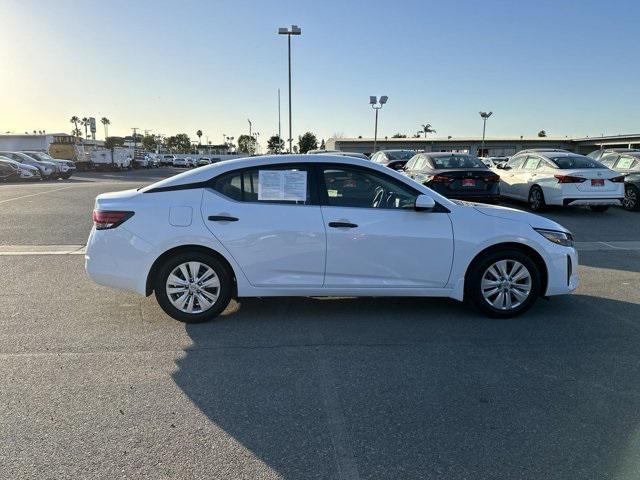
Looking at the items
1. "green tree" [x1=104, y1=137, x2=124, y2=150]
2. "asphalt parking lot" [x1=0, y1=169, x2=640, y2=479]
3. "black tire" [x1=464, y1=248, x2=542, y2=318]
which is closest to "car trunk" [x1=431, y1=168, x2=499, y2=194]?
"asphalt parking lot" [x1=0, y1=169, x2=640, y2=479]

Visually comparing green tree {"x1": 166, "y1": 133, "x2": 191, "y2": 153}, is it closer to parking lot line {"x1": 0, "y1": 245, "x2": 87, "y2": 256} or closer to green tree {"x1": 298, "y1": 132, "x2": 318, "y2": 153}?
green tree {"x1": 298, "y1": 132, "x2": 318, "y2": 153}

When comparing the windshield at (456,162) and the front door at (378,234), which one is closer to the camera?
the front door at (378,234)

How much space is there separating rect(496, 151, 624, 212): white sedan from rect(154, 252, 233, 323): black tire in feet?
32.9

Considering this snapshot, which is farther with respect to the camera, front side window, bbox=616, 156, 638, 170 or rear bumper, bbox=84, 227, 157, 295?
front side window, bbox=616, 156, 638, 170

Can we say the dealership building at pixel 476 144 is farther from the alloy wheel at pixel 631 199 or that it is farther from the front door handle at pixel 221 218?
the front door handle at pixel 221 218

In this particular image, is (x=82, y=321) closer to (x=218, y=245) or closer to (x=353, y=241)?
(x=218, y=245)

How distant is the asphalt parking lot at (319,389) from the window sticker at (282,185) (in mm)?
1225

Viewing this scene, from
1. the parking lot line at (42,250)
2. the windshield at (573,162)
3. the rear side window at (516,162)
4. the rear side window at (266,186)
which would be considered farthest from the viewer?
the rear side window at (516,162)

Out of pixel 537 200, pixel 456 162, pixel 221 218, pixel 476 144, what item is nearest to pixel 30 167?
pixel 456 162

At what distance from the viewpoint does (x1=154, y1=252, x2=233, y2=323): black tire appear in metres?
4.86

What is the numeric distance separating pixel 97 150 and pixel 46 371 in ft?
153

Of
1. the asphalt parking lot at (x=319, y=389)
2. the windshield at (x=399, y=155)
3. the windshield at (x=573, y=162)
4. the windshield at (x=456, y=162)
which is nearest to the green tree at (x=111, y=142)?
the windshield at (x=399, y=155)

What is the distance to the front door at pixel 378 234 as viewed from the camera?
4.86 meters

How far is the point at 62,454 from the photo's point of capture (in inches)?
114
